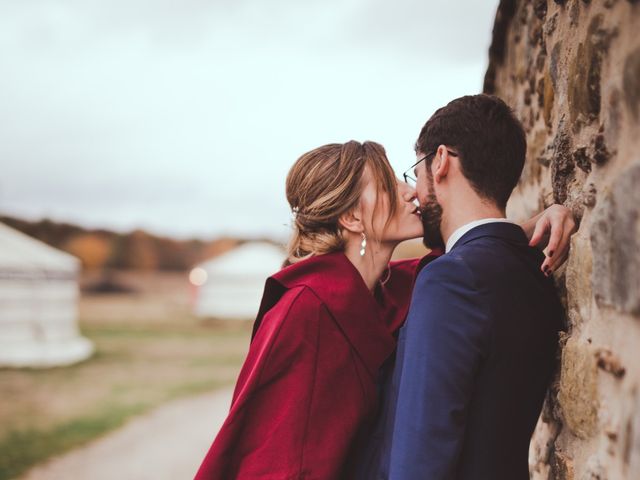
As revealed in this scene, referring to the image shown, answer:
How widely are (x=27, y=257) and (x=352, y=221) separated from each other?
468 inches

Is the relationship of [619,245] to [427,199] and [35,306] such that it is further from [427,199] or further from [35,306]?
[35,306]

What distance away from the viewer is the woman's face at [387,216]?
7.71ft

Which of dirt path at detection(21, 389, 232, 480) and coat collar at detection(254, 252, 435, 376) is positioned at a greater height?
coat collar at detection(254, 252, 435, 376)

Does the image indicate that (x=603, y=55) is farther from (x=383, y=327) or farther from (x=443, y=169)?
(x=383, y=327)

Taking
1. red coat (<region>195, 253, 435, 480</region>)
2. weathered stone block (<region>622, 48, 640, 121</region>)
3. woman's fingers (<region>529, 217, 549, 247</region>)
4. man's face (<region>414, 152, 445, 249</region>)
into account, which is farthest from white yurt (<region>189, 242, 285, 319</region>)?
weathered stone block (<region>622, 48, 640, 121</region>)

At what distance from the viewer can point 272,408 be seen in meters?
1.93

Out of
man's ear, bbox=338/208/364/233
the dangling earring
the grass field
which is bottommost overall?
the grass field

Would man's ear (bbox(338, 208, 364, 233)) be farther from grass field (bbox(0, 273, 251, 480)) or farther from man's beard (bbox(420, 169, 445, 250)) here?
grass field (bbox(0, 273, 251, 480))

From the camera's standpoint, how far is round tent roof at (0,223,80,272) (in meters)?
12.1

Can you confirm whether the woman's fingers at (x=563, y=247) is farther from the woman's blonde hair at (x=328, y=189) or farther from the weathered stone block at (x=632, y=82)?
the woman's blonde hair at (x=328, y=189)

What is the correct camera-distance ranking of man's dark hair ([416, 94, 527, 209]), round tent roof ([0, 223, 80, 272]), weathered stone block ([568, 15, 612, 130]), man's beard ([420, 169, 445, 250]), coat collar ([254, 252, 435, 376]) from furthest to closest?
1. round tent roof ([0, 223, 80, 272])
2. coat collar ([254, 252, 435, 376])
3. man's beard ([420, 169, 445, 250])
4. man's dark hair ([416, 94, 527, 209])
5. weathered stone block ([568, 15, 612, 130])

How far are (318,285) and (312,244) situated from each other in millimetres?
294

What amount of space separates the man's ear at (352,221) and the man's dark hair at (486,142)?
22.2 inches

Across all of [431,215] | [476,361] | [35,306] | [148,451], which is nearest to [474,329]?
[476,361]
